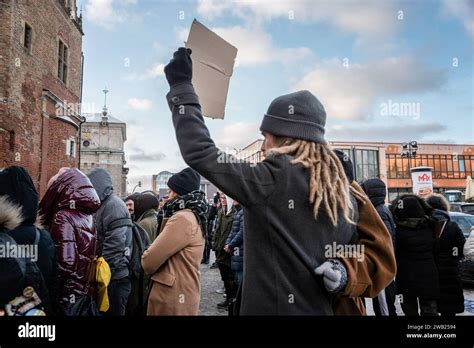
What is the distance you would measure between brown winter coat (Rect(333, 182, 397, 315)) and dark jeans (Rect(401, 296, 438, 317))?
131 inches

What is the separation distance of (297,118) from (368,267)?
718 millimetres

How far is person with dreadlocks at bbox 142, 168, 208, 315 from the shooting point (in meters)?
3.04

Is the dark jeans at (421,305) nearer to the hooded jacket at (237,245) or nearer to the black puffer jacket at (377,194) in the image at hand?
the black puffer jacket at (377,194)

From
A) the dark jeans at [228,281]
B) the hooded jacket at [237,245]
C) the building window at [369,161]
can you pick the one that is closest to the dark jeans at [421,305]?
the hooded jacket at [237,245]

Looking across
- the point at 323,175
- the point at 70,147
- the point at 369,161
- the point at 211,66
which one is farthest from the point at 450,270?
the point at 369,161

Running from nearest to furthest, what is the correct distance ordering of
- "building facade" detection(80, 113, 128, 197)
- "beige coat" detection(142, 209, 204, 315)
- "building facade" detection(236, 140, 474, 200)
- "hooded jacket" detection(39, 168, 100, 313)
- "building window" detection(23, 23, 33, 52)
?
1. "hooded jacket" detection(39, 168, 100, 313)
2. "beige coat" detection(142, 209, 204, 315)
3. "building window" detection(23, 23, 33, 52)
4. "building facade" detection(236, 140, 474, 200)
5. "building facade" detection(80, 113, 128, 197)

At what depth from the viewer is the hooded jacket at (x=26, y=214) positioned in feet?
6.65

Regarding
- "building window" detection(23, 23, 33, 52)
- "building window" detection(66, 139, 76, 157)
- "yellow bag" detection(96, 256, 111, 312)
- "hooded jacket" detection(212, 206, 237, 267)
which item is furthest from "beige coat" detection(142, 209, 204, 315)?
"building window" detection(66, 139, 76, 157)

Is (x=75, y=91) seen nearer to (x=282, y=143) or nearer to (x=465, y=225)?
(x=465, y=225)

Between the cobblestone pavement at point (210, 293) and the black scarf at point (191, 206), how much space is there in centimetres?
335

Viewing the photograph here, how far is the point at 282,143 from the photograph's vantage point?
1579mm

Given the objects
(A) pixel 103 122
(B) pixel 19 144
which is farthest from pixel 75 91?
(A) pixel 103 122

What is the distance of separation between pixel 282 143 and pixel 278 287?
2.01 ft

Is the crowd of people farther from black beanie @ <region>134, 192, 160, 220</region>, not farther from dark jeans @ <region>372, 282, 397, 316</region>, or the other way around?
dark jeans @ <region>372, 282, 397, 316</region>
